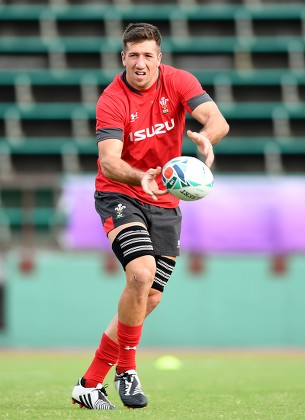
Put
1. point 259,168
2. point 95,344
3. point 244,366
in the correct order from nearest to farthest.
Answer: point 244,366
point 95,344
point 259,168

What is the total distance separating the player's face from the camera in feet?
20.9

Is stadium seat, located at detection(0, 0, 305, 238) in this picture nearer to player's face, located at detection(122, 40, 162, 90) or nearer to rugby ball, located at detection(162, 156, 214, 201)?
player's face, located at detection(122, 40, 162, 90)

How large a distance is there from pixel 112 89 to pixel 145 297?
1.39m

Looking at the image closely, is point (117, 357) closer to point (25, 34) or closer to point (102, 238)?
point (102, 238)

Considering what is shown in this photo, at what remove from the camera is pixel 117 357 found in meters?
6.58

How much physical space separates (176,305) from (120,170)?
9530mm

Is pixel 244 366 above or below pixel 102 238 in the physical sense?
below

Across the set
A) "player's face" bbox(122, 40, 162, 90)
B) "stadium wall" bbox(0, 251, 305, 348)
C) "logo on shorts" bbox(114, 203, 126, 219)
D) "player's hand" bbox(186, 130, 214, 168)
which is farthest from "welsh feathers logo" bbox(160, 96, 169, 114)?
"stadium wall" bbox(0, 251, 305, 348)

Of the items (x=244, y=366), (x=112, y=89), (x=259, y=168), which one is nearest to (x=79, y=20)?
(x=259, y=168)

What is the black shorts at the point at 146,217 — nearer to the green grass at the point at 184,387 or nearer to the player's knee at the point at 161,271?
the player's knee at the point at 161,271

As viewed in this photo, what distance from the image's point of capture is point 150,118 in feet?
21.5

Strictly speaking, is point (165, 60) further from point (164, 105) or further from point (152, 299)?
point (152, 299)

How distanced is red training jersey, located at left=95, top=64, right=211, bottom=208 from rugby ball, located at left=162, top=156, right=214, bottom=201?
0.55 meters

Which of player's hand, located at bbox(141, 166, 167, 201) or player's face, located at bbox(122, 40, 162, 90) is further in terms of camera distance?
player's face, located at bbox(122, 40, 162, 90)
